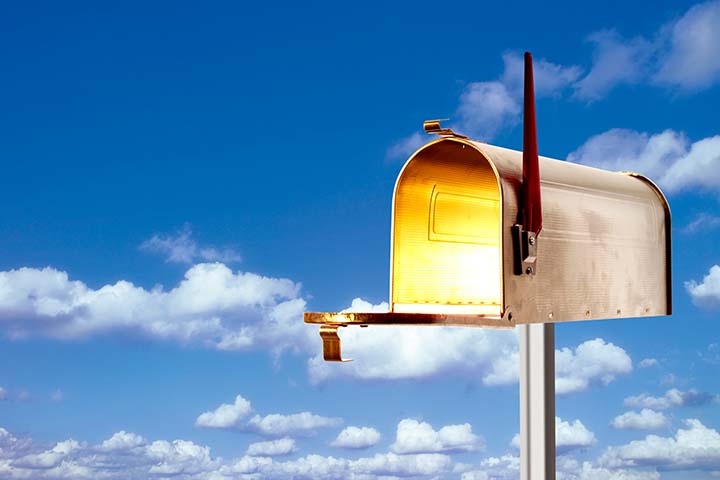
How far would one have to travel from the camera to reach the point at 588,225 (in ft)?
4.87

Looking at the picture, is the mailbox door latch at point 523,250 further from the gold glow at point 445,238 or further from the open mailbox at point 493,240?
the gold glow at point 445,238

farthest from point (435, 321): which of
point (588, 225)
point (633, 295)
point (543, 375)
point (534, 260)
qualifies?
point (543, 375)

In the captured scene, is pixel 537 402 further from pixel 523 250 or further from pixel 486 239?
pixel 523 250

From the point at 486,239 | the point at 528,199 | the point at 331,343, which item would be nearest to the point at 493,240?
the point at 486,239

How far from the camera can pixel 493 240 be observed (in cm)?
148

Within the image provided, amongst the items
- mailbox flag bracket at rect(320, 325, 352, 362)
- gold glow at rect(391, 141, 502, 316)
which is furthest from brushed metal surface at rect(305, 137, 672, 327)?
mailbox flag bracket at rect(320, 325, 352, 362)

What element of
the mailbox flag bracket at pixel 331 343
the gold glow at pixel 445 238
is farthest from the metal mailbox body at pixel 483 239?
the mailbox flag bracket at pixel 331 343

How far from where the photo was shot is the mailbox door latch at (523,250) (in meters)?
1.29

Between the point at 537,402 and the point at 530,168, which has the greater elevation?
the point at 530,168

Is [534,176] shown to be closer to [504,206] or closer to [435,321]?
[504,206]

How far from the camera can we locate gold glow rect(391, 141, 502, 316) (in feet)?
4.75

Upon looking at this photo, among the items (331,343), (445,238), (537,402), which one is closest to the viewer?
(331,343)

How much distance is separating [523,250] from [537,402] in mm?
637

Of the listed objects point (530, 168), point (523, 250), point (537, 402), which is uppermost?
point (530, 168)
